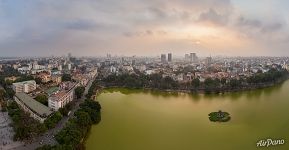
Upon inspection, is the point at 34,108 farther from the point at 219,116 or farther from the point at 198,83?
the point at 198,83

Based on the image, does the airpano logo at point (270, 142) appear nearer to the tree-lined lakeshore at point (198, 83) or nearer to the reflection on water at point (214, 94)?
the reflection on water at point (214, 94)

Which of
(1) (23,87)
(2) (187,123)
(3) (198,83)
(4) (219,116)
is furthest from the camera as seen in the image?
(3) (198,83)

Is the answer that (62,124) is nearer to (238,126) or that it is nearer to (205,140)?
(205,140)

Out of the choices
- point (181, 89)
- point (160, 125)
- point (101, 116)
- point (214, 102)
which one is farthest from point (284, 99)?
point (101, 116)

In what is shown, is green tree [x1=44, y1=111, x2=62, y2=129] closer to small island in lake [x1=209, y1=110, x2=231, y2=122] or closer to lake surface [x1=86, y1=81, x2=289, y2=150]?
lake surface [x1=86, y1=81, x2=289, y2=150]

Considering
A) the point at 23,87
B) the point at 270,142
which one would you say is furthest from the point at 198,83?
the point at 270,142

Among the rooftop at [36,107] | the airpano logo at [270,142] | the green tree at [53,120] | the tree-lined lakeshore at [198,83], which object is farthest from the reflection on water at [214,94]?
the green tree at [53,120]

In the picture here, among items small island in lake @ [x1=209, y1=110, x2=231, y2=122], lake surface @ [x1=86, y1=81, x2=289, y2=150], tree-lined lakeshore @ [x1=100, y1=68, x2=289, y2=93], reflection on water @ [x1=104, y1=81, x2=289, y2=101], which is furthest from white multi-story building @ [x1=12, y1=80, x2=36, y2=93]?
small island in lake @ [x1=209, y1=110, x2=231, y2=122]
